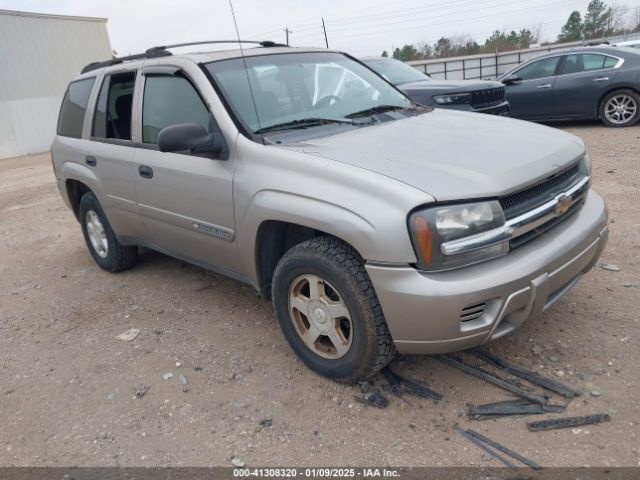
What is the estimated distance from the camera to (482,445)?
2.47 meters

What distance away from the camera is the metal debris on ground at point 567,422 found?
8.28 feet

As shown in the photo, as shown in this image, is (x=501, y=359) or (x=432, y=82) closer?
(x=501, y=359)

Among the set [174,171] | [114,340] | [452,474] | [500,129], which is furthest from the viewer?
[114,340]

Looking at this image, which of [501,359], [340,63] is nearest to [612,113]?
[340,63]

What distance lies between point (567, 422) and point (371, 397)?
36.9 inches

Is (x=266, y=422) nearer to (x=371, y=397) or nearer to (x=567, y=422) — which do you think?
(x=371, y=397)

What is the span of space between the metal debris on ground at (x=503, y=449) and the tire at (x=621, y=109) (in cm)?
846

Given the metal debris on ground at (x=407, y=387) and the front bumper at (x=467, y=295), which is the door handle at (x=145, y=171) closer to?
the front bumper at (x=467, y=295)

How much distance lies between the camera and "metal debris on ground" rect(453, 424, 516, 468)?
7.73ft

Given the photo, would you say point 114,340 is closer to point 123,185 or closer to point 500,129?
point 123,185

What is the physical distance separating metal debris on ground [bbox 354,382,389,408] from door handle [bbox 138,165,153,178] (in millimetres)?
2019

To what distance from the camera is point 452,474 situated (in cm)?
233

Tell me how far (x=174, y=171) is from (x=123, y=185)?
80cm

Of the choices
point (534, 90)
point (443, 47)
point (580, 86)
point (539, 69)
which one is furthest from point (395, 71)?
point (443, 47)
